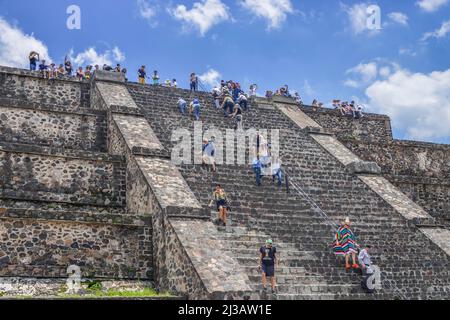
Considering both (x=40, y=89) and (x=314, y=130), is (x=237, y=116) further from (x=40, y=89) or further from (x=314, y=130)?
(x=40, y=89)

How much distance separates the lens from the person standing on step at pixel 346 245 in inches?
516

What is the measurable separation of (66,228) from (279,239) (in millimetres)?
4718

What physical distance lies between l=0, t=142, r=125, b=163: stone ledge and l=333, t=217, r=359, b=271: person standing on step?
5845 millimetres

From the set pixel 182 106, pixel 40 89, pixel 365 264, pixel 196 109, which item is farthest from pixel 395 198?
pixel 40 89

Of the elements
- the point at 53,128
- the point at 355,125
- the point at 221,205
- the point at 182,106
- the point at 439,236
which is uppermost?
the point at 355,125

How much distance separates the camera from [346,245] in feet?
43.5

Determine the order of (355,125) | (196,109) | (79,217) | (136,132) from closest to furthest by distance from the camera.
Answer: (79,217) → (136,132) → (196,109) → (355,125)

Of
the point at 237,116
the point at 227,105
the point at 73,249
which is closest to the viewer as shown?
the point at 73,249

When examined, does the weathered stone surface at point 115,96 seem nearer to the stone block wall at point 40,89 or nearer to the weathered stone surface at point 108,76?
the weathered stone surface at point 108,76

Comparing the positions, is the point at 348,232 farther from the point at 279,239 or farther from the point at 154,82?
the point at 154,82

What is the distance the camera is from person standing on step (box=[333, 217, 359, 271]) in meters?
13.1

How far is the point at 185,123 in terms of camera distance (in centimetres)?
1856

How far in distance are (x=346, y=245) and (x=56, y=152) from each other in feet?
24.2
